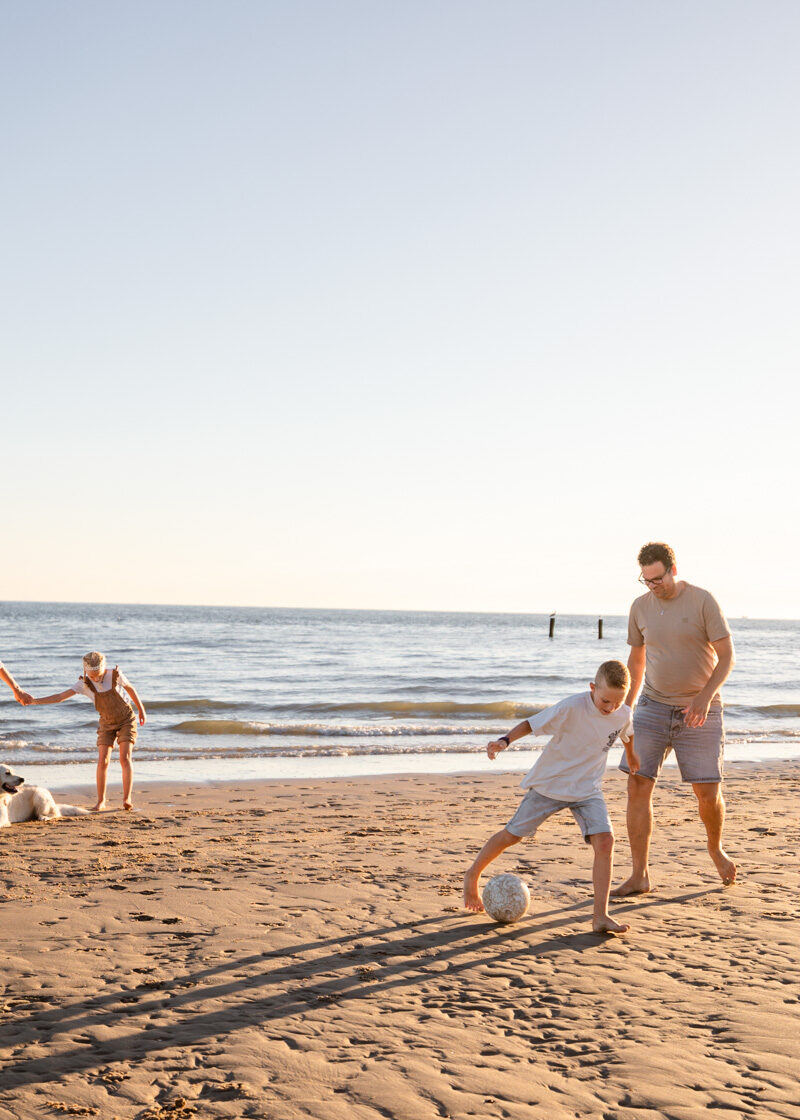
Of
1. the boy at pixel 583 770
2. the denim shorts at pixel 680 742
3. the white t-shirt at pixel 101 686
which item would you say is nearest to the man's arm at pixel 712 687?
the denim shorts at pixel 680 742

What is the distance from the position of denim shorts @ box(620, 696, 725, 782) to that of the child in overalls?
16.1ft

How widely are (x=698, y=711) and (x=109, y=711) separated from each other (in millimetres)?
5729

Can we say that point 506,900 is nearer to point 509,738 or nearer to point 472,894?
point 472,894

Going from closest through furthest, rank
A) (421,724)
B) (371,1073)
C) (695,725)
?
(371,1073), (695,725), (421,724)

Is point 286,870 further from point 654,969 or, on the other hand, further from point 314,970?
point 654,969

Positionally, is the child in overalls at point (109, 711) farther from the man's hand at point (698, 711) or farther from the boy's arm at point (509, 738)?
the man's hand at point (698, 711)

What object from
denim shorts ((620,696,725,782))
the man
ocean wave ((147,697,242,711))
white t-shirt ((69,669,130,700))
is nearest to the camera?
the man

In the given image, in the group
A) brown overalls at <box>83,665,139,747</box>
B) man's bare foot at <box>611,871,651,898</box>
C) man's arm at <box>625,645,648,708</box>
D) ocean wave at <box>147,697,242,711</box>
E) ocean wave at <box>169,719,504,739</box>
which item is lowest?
ocean wave at <box>147,697,242,711</box>

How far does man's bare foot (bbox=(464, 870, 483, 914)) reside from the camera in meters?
5.42

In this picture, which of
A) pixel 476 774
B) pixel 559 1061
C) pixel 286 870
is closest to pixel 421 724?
pixel 476 774

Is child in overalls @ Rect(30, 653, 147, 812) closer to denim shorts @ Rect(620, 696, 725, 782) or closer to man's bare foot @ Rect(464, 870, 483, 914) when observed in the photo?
man's bare foot @ Rect(464, 870, 483, 914)

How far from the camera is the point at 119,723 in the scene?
909 centimetres

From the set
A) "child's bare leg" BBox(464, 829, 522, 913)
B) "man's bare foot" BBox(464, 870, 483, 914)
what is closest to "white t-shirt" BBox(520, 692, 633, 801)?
"child's bare leg" BBox(464, 829, 522, 913)

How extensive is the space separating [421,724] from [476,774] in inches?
215
